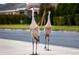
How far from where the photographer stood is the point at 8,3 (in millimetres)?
6578

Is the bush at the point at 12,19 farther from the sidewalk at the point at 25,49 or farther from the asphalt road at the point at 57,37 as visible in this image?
the sidewalk at the point at 25,49

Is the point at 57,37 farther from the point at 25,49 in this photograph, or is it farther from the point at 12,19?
the point at 12,19

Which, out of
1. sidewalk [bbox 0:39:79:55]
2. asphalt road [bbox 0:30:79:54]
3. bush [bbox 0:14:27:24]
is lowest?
sidewalk [bbox 0:39:79:55]

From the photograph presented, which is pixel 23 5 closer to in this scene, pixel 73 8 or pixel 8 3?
pixel 8 3

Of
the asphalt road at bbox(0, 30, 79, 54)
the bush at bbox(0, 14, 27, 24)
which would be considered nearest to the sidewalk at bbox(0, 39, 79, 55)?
the asphalt road at bbox(0, 30, 79, 54)

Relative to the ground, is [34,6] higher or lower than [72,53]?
higher

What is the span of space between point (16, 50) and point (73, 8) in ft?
2.94

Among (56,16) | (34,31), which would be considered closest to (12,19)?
(34,31)

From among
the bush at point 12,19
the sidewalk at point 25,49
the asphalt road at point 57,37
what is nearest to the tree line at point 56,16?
the bush at point 12,19

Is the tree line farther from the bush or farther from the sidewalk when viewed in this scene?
the sidewalk

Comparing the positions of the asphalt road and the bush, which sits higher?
the bush

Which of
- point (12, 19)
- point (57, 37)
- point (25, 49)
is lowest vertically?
point (25, 49)

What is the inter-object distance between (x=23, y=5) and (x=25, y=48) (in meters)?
A: 0.55
